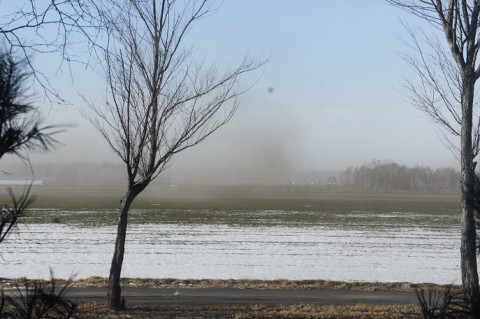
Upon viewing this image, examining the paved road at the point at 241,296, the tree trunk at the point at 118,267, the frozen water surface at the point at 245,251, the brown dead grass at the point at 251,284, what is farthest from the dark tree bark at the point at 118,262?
the frozen water surface at the point at 245,251

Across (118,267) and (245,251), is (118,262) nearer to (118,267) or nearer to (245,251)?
(118,267)

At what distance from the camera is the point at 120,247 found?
39.3 ft

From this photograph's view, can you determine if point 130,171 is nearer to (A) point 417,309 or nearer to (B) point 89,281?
(B) point 89,281

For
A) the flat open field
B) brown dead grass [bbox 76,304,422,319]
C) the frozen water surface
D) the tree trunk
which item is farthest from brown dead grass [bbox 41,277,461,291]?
the tree trunk

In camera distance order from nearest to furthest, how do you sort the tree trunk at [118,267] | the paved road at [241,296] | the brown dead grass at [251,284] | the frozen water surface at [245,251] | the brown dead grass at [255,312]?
the brown dead grass at [255,312] → the tree trunk at [118,267] → the paved road at [241,296] → the brown dead grass at [251,284] → the frozen water surface at [245,251]

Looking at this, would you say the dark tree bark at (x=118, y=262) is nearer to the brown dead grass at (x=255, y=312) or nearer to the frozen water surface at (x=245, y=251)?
the brown dead grass at (x=255, y=312)

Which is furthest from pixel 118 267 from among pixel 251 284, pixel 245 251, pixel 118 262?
pixel 245 251

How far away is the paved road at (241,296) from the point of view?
1313 cm

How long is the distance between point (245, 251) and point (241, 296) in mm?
13337

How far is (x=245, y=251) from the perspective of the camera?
2719 centimetres

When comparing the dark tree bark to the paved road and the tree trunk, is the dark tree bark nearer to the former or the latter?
the tree trunk

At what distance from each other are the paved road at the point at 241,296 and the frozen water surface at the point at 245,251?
4.48m

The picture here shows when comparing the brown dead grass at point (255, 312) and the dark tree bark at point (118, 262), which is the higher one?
the dark tree bark at point (118, 262)

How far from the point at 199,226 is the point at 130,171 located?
3058 cm
